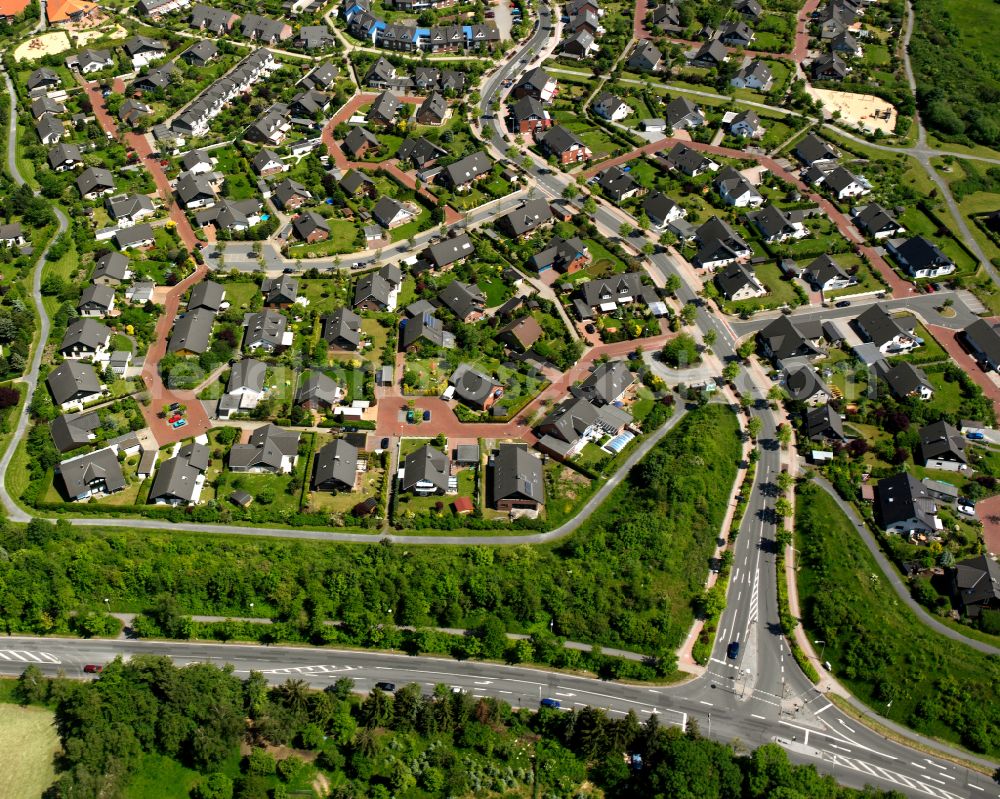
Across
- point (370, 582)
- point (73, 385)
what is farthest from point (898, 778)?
point (73, 385)

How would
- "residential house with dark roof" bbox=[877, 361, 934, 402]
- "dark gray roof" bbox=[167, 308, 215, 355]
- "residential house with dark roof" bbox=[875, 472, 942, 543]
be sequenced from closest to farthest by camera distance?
"residential house with dark roof" bbox=[875, 472, 942, 543] < "residential house with dark roof" bbox=[877, 361, 934, 402] < "dark gray roof" bbox=[167, 308, 215, 355]

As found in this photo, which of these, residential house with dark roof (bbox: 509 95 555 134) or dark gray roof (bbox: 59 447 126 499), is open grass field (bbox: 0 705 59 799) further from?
residential house with dark roof (bbox: 509 95 555 134)

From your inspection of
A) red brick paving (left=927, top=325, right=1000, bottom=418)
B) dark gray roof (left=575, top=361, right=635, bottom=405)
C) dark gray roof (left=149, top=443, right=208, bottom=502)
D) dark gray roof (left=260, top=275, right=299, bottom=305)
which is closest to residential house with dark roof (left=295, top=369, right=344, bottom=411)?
dark gray roof (left=149, top=443, right=208, bottom=502)

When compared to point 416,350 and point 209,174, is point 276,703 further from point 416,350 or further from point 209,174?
point 209,174

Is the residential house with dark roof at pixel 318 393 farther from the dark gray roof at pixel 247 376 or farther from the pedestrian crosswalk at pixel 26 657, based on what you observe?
the pedestrian crosswalk at pixel 26 657

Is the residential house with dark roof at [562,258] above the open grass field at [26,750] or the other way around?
above

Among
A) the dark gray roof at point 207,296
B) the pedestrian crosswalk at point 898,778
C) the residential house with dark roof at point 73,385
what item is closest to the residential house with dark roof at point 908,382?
the pedestrian crosswalk at point 898,778
